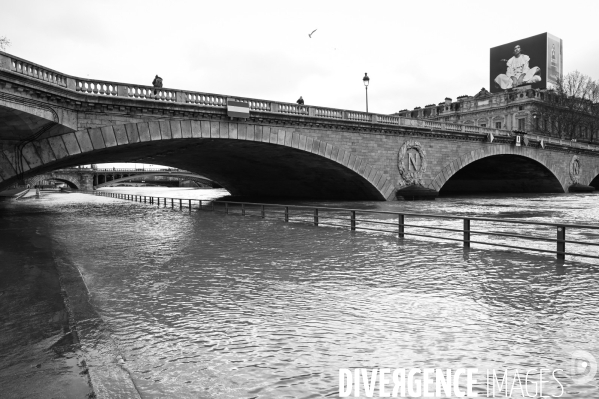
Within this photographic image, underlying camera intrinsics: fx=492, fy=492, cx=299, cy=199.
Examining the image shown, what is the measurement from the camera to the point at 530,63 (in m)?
98.6

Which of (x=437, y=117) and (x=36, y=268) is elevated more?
(x=437, y=117)

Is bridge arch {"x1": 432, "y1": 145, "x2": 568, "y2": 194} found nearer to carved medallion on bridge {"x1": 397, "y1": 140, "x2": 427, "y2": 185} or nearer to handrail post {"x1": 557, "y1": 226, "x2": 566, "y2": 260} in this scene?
carved medallion on bridge {"x1": 397, "y1": 140, "x2": 427, "y2": 185}

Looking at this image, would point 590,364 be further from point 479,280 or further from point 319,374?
point 479,280

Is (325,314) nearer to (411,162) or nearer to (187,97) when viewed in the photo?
(187,97)

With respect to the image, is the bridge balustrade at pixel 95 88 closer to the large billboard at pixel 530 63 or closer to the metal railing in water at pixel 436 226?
the metal railing in water at pixel 436 226

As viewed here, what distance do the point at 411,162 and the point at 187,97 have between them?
2027cm

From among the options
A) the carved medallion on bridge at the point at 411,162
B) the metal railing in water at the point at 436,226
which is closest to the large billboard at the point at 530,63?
the carved medallion on bridge at the point at 411,162

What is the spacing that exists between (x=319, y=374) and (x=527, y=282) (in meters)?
5.51

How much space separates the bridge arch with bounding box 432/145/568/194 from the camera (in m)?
46.1

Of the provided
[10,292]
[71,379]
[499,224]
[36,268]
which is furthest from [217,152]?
[71,379]

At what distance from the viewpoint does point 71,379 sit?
4.54m

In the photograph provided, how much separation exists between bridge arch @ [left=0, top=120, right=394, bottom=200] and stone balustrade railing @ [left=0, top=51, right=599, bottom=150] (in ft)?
4.21

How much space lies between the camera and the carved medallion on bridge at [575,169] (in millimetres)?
59688

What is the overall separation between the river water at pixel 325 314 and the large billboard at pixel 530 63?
98168 millimetres
